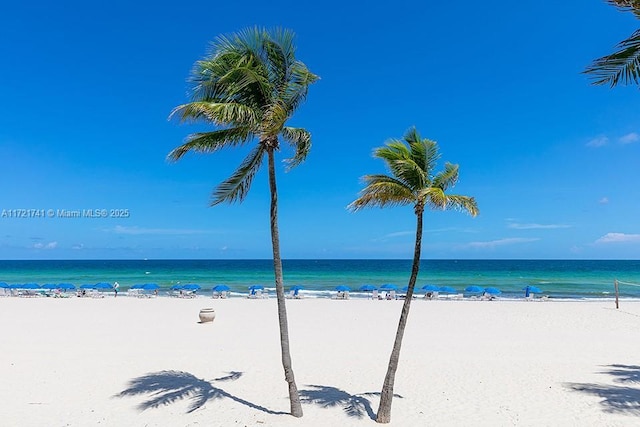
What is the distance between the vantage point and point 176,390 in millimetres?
9867

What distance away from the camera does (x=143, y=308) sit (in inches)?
1049

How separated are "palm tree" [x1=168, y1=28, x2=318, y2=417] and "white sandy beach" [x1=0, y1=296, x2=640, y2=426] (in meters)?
2.26

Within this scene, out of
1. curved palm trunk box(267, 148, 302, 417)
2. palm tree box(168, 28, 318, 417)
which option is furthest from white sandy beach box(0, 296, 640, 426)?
palm tree box(168, 28, 318, 417)

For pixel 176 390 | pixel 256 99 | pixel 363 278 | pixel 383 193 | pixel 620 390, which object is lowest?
pixel 363 278

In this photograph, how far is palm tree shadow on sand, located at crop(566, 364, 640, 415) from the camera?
8836mm

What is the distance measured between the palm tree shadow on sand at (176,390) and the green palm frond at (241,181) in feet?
14.6

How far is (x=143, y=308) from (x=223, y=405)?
20017mm

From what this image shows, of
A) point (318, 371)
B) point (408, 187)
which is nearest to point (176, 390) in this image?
point (318, 371)

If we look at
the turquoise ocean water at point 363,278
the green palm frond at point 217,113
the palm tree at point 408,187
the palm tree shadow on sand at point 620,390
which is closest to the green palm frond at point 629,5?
the palm tree at point 408,187

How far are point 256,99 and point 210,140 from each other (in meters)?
1.20

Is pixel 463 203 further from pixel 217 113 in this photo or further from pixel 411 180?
pixel 217 113

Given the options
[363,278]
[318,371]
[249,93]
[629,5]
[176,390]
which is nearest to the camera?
[629,5]

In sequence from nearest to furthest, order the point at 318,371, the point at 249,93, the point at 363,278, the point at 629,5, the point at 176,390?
the point at 629,5 < the point at 249,93 < the point at 176,390 < the point at 318,371 < the point at 363,278

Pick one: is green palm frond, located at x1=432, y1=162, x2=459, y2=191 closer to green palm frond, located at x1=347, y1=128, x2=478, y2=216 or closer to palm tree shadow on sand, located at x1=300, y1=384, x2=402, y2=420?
green palm frond, located at x1=347, y1=128, x2=478, y2=216
